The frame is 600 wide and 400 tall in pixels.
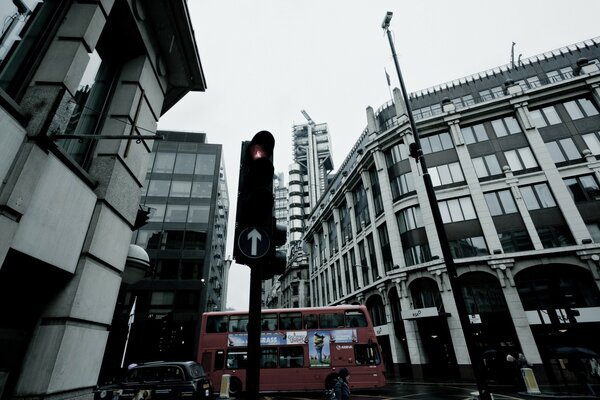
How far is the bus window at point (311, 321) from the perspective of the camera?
52.5ft

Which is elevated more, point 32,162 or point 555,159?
point 555,159

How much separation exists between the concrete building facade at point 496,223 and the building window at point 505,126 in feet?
0.33

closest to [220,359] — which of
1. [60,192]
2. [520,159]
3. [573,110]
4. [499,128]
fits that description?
[60,192]

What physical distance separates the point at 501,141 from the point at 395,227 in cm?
1136

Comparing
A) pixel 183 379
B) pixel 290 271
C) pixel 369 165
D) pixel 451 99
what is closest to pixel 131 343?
pixel 183 379

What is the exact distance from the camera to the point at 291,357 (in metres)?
15.4

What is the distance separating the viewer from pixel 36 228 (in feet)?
10.4

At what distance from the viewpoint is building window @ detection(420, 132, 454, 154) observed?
26.2 metres

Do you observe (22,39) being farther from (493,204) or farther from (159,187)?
(159,187)

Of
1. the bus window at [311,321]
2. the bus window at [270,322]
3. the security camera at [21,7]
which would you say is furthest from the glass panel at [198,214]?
the security camera at [21,7]

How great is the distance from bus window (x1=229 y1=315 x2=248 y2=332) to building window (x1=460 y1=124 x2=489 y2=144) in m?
23.2

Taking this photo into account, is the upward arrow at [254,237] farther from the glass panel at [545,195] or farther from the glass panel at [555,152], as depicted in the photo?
the glass panel at [555,152]

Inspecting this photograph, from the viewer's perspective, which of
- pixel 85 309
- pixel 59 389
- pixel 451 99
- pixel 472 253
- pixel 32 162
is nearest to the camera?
pixel 32 162

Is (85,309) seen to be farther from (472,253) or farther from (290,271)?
(290,271)
